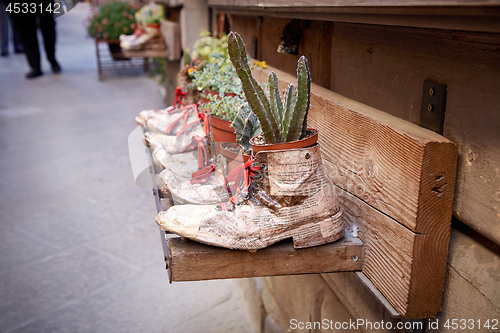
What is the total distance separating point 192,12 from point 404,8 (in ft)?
12.0

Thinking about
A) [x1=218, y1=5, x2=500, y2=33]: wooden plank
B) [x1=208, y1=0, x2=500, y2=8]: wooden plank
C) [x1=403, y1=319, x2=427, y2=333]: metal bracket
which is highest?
[x1=208, y1=0, x2=500, y2=8]: wooden plank

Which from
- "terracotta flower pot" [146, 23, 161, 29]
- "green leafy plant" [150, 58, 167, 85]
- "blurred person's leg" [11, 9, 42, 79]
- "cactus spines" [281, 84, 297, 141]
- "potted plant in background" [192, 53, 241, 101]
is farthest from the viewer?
"blurred person's leg" [11, 9, 42, 79]

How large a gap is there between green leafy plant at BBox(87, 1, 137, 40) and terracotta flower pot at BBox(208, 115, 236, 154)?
25.4 feet

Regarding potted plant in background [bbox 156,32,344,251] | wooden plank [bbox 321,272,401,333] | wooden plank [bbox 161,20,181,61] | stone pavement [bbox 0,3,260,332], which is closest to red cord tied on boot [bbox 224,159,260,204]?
potted plant in background [bbox 156,32,344,251]

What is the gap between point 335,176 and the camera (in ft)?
4.87

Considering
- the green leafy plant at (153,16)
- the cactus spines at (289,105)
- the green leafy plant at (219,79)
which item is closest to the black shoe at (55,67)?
the green leafy plant at (153,16)

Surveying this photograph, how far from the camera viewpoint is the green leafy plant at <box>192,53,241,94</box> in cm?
197

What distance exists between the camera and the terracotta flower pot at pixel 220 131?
1.74 metres

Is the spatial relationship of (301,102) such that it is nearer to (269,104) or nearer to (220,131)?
(269,104)

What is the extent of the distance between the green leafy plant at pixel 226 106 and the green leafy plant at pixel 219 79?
0.09 metres

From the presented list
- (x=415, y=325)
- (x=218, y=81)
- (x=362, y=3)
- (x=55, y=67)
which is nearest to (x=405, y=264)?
(x=415, y=325)

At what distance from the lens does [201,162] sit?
1700 millimetres

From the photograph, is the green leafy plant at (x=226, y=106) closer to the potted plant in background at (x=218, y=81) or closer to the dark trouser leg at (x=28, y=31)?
the potted plant in background at (x=218, y=81)

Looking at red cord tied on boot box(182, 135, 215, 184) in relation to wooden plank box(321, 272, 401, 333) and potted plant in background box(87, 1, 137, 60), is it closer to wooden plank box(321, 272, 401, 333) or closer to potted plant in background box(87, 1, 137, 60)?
wooden plank box(321, 272, 401, 333)
